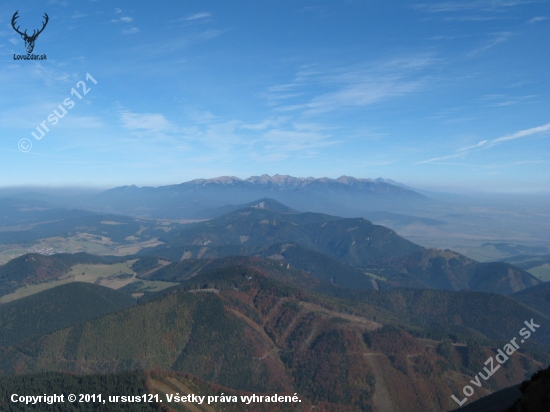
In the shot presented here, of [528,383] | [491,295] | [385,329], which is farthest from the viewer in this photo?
[491,295]

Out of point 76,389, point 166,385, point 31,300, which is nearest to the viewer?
point 76,389

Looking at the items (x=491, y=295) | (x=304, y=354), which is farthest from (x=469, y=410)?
(x=491, y=295)

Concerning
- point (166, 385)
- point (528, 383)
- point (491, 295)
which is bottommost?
point (491, 295)

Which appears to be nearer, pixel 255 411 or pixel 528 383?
pixel 528 383

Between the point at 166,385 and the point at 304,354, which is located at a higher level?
the point at 166,385

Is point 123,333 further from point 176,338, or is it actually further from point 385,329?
point 385,329

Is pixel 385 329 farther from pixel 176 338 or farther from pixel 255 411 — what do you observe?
pixel 176 338

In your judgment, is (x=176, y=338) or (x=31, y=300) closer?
(x=176, y=338)

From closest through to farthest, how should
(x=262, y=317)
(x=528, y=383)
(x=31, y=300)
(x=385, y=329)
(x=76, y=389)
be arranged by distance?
(x=528, y=383) → (x=76, y=389) → (x=385, y=329) → (x=262, y=317) → (x=31, y=300)

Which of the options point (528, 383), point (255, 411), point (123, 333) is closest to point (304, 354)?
point (255, 411)
